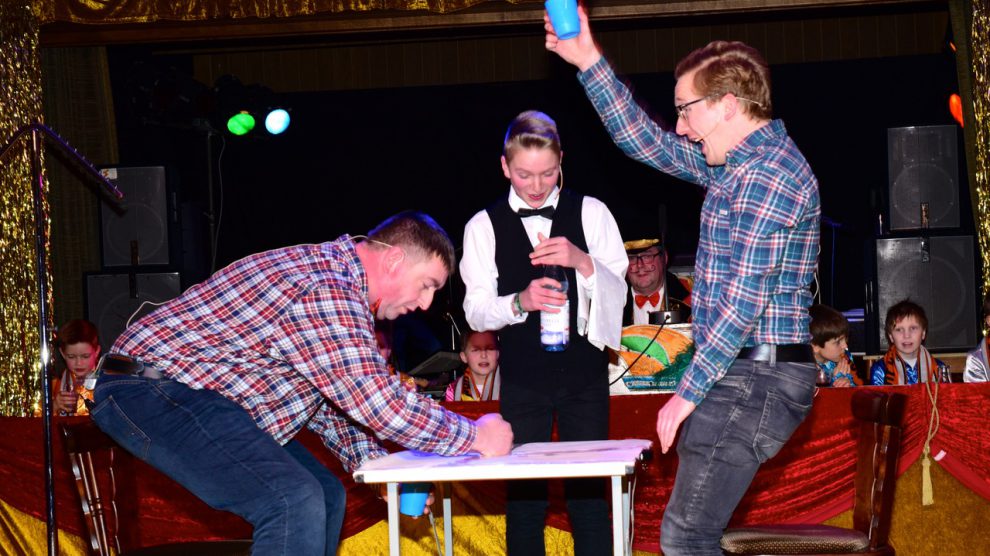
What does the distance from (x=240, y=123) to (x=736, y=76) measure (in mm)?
7215

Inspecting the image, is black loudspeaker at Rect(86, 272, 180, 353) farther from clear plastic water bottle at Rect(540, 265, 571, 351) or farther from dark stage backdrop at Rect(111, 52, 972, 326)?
clear plastic water bottle at Rect(540, 265, 571, 351)

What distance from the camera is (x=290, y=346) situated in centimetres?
243

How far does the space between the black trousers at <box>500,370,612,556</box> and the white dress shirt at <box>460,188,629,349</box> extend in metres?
0.18

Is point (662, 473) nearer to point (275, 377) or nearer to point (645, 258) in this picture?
point (275, 377)

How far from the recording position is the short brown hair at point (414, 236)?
259 centimetres

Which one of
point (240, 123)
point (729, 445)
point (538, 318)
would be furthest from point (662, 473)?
point (240, 123)

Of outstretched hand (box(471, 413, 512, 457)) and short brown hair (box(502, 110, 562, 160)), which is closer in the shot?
outstretched hand (box(471, 413, 512, 457))

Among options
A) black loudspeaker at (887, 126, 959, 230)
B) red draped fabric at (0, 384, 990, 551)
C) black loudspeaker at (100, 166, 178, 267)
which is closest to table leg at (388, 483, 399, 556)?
red draped fabric at (0, 384, 990, 551)

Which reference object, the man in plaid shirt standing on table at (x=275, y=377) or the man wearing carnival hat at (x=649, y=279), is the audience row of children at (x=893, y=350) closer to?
the man wearing carnival hat at (x=649, y=279)

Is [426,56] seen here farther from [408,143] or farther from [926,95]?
[926,95]

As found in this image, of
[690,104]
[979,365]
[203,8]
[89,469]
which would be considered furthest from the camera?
[203,8]

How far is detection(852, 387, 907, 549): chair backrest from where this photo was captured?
8.59ft

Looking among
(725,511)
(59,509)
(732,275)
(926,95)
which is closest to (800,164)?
(732,275)

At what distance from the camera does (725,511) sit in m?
2.27
